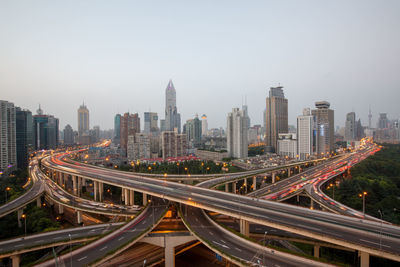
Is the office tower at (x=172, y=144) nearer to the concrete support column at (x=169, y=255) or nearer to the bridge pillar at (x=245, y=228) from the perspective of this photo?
the concrete support column at (x=169, y=255)

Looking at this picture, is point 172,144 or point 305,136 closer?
point 172,144

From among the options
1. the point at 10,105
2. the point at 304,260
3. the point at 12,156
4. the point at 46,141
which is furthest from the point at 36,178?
the point at 46,141

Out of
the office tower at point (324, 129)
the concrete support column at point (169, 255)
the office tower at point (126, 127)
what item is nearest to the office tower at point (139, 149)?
the office tower at point (126, 127)

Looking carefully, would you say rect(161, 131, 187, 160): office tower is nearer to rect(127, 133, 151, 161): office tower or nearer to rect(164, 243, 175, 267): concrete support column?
rect(127, 133, 151, 161): office tower

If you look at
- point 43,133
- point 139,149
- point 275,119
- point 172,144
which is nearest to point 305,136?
point 275,119

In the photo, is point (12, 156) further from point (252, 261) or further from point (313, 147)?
point (313, 147)

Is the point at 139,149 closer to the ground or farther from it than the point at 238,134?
closer to the ground

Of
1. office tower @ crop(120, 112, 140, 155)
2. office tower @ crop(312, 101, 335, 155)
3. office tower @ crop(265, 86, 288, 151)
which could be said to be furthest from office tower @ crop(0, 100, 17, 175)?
office tower @ crop(312, 101, 335, 155)

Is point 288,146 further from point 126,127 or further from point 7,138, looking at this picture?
point 7,138
